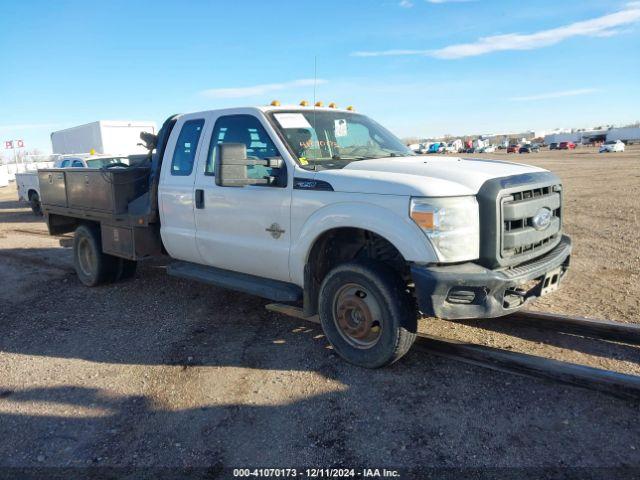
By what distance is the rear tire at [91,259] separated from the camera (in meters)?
6.95

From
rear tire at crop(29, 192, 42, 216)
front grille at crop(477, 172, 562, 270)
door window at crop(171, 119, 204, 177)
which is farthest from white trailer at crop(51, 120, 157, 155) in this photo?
front grille at crop(477, 172, 562, 270)

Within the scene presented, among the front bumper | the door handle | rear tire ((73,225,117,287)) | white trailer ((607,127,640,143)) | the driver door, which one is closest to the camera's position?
the front bumper

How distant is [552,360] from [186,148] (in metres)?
4.11

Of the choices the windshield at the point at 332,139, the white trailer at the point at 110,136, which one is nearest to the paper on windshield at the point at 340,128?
the windshield at the point at 332,139

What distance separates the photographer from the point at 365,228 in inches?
154

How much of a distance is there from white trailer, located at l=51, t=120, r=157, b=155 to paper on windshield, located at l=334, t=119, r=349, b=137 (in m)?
14.8

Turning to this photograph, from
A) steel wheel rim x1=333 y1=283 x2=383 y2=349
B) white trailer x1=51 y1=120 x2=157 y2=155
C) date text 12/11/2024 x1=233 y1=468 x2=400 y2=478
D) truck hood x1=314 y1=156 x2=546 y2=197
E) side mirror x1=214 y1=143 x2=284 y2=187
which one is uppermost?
white trailer x1=51 y1=120 x2=157 y2=155

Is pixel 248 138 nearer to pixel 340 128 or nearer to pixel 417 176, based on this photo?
pixel 340 128

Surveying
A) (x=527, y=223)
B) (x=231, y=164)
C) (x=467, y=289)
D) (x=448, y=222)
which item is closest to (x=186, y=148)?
(x=231, y=164)

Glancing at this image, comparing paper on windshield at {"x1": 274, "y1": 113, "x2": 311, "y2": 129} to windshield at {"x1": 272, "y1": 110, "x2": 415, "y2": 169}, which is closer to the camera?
windshield at {"x1": 272, "y1": 110, "x2": 415, "y2": 169}

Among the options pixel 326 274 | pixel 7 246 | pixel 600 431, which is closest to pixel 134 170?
pixel 326 274

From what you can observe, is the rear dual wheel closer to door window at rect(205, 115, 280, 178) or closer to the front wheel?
door window at rect(205, 115, 280, 178)

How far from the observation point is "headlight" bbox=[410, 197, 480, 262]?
357 centimetres

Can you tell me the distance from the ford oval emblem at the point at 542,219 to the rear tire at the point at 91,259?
5489 millimetres
